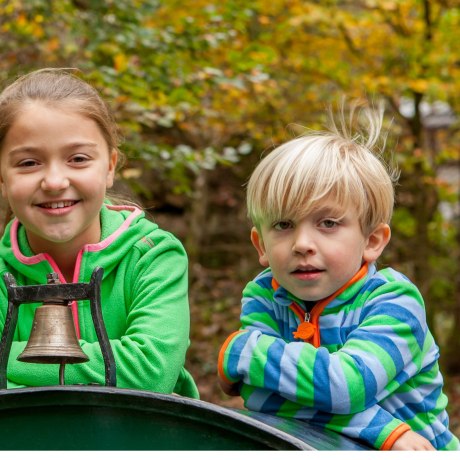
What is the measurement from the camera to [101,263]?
8.42 feet

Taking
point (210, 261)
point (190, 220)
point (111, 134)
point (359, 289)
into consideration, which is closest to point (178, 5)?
point (190, 220)

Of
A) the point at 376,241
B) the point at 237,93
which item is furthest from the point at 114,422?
the point at 237,93

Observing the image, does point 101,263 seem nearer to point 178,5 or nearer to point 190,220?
point 178,5

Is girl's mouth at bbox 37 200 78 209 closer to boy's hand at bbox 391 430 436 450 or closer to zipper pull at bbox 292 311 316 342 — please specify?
zipper pull at bbox 292 311 316 342

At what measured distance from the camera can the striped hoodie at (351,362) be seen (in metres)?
2.15

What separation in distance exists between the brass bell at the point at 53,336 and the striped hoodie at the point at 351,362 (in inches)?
16.8

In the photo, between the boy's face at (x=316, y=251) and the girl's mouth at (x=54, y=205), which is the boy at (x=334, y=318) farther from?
the girl's mouth at (x=54, y=205)

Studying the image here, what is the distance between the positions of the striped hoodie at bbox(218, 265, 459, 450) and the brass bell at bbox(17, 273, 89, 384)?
43cm

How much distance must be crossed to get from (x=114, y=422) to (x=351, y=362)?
638mm

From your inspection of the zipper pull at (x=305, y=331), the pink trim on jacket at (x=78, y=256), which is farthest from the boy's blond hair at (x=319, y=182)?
the pink trim on jacket at (x=78, y=256)

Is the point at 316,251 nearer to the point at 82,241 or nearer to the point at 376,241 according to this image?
the point at 376,241

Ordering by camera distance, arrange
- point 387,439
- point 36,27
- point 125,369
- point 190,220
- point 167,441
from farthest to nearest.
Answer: point 190,220 → point 36,27 → point 125,369 → point 387,439 → point 167,441

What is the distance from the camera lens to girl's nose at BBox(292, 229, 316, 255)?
7.52 feet

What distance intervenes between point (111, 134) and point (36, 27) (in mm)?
3516
